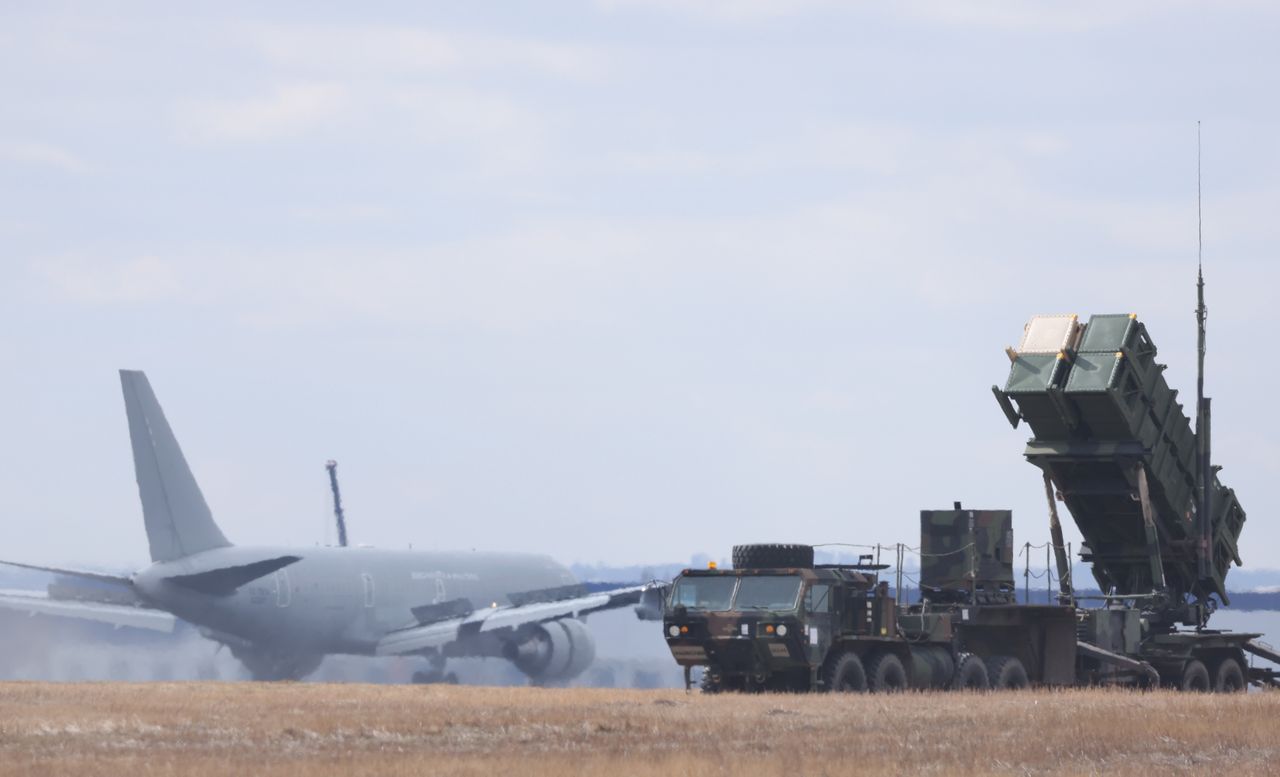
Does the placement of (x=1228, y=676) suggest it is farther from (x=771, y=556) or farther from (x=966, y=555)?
(x=771, y=556)

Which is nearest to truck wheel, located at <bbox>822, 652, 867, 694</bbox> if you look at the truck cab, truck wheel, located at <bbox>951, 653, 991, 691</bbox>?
the truck cab

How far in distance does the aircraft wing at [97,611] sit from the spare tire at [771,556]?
32016 mm

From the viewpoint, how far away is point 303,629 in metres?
58.6

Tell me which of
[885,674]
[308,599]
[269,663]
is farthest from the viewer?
[269,663]

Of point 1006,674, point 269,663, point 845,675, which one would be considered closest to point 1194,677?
point 1006,674

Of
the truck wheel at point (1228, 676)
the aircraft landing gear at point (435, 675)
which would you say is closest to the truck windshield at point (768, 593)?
the truck wheel at point (1228, 676)

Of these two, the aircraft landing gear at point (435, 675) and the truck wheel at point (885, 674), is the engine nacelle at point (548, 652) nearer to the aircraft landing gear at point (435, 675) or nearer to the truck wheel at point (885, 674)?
the aircraft landing gear at point (435, 675)

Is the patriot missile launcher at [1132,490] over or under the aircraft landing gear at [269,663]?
over

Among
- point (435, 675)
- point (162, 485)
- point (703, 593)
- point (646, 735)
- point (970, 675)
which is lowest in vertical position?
point (435, 675)

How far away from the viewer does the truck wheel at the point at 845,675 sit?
30.5 m

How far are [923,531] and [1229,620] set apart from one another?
2605 inches

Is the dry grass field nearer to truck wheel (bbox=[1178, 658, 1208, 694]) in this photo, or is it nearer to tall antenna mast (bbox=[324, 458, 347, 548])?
truck wheel (bbox=[1178, 658, 1208, 694])

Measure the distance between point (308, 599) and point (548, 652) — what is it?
8376 mm

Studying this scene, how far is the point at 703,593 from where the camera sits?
31094 millimetres
